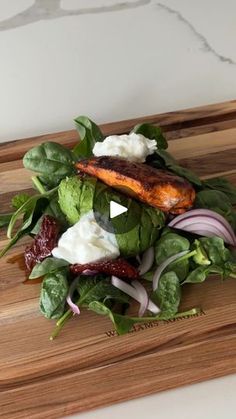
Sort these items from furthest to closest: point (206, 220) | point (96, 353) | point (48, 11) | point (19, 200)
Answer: point (48, 11) → point (19, 200) → point (206, 220) → point (96, 353)

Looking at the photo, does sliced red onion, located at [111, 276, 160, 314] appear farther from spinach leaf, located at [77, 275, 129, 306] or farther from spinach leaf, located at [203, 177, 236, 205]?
spinach leaf, located at [203, 177, 236, 205]

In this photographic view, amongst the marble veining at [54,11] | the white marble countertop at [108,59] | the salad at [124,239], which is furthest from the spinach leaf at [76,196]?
the marble veining at [54,11]

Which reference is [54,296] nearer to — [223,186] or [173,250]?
[173,250]

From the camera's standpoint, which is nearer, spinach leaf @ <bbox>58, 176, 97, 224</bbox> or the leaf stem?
spinach leaf @ <bbox>58, 176, 97, 224</bbox>

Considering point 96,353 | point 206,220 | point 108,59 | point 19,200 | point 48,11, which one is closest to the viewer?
point 96,353

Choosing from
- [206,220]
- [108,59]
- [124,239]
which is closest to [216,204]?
[206,220]

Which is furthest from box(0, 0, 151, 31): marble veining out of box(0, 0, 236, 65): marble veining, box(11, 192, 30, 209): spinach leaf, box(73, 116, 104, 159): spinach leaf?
box(11, 192, 30, 209): spinach leaf
